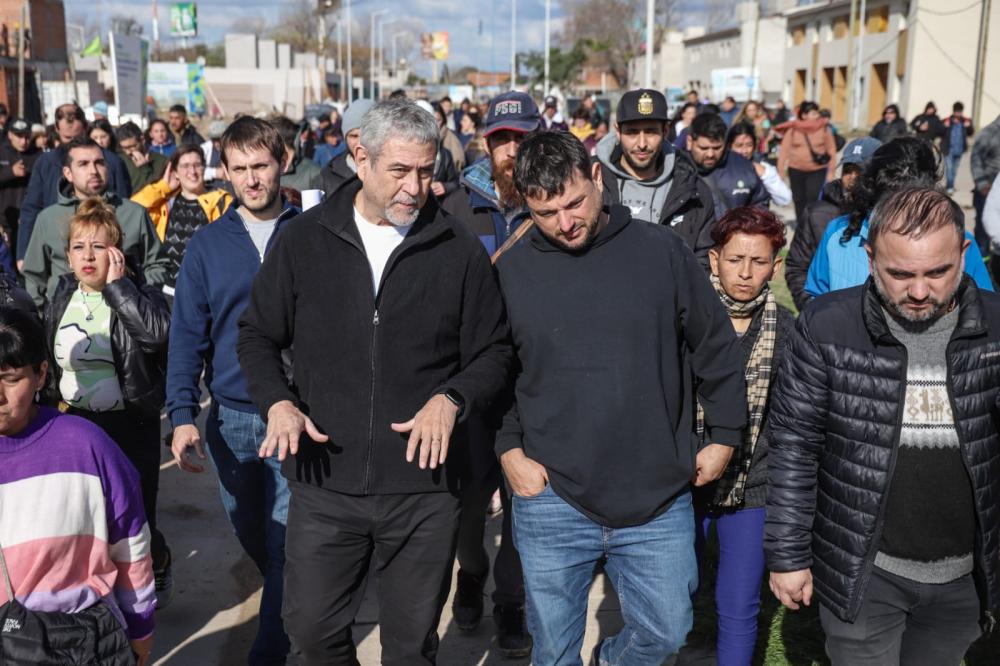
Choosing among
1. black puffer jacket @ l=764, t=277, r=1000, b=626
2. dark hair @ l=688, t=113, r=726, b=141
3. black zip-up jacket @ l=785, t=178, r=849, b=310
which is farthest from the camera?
dark hair @ l=688, t=113, r=726, b=141

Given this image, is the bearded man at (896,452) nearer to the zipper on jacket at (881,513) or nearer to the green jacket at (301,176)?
the zipper on jacket at (881,513)

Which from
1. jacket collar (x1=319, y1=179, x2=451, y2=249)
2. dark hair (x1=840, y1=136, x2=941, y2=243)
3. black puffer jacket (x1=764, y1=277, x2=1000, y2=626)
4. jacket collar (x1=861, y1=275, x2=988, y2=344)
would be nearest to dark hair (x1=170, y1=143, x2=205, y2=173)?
jacket collar (x1=319, y1=179, x2=451, y2=249)

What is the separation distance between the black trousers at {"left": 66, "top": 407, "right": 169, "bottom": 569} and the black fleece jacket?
198 cm

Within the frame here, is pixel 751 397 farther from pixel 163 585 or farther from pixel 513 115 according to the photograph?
pixel 163 585

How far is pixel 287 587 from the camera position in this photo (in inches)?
125

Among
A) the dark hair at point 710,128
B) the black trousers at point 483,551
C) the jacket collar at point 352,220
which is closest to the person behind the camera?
the jacket collar at point 352,220

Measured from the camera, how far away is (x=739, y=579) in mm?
3529

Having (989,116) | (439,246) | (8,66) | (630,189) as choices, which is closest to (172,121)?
(630,189)

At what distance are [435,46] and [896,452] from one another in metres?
118

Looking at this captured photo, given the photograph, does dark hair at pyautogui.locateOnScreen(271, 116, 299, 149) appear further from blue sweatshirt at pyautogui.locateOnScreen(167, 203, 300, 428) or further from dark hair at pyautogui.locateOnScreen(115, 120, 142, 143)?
blue sweatshirt at pyautogui.locateOnScreen(167, 203, 300, 428)

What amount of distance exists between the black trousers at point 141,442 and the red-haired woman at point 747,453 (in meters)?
2.34

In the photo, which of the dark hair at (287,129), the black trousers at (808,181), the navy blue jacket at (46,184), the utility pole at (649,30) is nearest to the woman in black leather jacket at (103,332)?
the navy blue jacket at (46,184)

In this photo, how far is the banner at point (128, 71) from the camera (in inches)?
578

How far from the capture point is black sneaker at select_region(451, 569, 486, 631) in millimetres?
4434
